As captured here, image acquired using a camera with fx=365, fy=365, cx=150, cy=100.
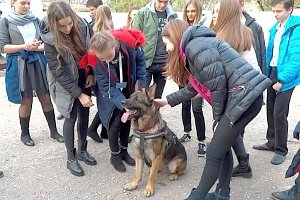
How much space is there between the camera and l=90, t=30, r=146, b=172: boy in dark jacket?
3.82 m

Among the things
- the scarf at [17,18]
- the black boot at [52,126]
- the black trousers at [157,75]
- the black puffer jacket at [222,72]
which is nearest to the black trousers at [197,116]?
the black trousers at [157,75]

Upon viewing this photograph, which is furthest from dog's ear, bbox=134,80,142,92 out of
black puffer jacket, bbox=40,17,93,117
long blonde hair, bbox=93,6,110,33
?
long blonde hair, bbox=93,6,110,33

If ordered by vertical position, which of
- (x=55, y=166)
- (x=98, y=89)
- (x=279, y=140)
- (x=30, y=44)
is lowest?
(x=55, y=166)

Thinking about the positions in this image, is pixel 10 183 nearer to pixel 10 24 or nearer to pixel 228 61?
pixel 10 24

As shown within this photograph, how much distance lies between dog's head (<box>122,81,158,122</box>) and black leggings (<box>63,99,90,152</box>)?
2.20 feet

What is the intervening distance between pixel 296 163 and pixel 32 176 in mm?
2882

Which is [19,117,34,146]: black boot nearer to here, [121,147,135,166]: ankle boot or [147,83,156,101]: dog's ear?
[121,147,135,166]: ankle boot

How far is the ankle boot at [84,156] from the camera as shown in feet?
14.9

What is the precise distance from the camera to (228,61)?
2941mm

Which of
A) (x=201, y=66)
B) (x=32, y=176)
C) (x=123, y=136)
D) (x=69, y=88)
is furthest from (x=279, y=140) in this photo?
(x=32, y=176)

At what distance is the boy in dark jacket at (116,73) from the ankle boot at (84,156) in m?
0.38

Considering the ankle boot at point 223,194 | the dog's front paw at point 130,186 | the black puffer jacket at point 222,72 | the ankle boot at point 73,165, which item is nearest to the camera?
the black puffer jacket at point 222,72

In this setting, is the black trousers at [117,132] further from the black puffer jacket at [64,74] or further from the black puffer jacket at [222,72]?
the black puffer jacket at [222,72]

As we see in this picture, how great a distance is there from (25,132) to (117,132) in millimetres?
1725
